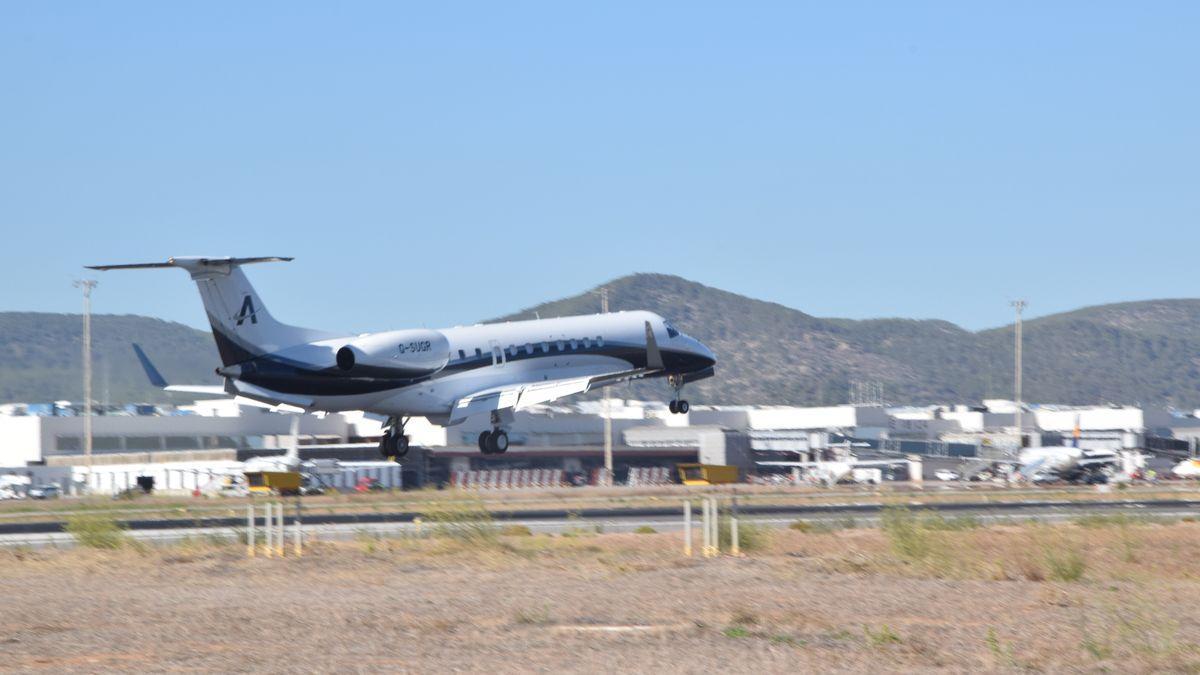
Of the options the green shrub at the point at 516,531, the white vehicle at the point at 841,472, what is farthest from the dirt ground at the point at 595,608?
the white vehicle at the point at 841,472

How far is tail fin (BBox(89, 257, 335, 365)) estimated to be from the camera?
46.0 m

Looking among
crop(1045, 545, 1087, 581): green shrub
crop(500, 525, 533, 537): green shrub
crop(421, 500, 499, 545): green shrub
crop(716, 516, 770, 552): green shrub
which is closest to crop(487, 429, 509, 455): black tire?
crop(500, 525, 533, 537): green shrub

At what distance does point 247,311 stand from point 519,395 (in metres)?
9.58

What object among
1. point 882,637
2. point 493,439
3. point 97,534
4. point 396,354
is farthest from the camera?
point 493,439

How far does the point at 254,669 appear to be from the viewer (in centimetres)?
1493

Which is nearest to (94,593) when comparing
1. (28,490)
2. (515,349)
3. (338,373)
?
(338,373)

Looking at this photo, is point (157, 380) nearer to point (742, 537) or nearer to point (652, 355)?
point (652, 355)

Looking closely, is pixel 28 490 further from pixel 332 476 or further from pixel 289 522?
pixel 289 522

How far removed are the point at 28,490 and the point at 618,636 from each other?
201 ft

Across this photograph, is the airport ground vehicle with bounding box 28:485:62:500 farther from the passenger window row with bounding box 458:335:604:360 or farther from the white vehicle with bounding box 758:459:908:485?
the white vehicle with bounding box 758:459:908:485

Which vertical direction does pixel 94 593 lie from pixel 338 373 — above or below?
below

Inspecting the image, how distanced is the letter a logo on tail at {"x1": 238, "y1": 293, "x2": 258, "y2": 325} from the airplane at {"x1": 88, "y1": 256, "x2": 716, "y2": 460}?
3cm

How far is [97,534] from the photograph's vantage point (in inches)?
1277

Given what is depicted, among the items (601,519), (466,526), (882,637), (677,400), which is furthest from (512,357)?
(882,637)
